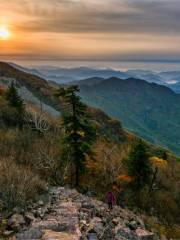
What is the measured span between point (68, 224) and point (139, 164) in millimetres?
23062

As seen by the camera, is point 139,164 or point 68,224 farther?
point 139,164

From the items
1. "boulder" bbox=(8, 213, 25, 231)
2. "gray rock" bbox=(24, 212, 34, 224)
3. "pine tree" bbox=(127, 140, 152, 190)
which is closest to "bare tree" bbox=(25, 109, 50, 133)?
"pine tree" bbox=(127, 140, 152, 190)

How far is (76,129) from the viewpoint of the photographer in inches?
1416

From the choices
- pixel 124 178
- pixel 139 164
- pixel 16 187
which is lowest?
pixel 124 178

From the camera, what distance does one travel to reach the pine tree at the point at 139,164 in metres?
41.0

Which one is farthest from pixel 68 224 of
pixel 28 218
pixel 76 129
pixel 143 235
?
pixel 76 129

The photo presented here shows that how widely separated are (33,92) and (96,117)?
847 inches

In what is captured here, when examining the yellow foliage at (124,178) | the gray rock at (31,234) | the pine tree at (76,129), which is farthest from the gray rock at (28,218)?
the yellow foliage at (124,178)

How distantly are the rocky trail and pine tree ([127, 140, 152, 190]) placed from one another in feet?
47.5

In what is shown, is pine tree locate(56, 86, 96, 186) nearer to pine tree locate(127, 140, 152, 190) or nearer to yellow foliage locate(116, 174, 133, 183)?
pine tree locate(127, 140, 152, 190)

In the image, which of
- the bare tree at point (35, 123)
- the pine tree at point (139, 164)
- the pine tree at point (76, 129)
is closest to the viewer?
the pine tree at point (76, 129)

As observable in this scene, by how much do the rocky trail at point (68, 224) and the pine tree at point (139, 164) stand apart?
47.5 ft

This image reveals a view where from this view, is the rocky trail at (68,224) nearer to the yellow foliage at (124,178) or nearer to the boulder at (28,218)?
the boulder at (28,218)

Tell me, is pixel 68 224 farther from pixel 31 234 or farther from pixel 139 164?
pixel 139 164
